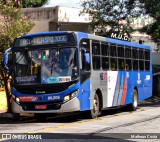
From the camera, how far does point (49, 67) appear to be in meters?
14.2

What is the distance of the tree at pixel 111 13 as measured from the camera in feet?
96.9

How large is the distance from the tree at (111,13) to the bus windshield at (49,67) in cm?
1538

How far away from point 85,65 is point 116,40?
3752 millimetres

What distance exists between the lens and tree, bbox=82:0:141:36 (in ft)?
96.9

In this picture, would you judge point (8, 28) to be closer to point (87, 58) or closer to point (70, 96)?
point (87, 58)

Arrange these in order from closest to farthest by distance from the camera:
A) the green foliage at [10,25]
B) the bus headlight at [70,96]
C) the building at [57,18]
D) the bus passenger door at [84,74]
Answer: the bus headlight at [70,96] → the bus passenger door at [84,74] → the green foliage at [10,25] → the building at [57,18]

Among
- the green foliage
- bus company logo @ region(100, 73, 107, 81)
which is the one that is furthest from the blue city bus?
the green foliage

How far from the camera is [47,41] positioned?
14570 mm

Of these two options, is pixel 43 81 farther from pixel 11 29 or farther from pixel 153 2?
pixel 153 2

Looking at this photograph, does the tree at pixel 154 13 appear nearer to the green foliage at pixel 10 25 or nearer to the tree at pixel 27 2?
the tree at pixel 27 2

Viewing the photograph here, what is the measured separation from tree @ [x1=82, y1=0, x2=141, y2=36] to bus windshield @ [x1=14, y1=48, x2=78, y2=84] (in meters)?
15.4

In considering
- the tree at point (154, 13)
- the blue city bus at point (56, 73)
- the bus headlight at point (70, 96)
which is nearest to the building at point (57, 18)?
the tree at point (154, 13)

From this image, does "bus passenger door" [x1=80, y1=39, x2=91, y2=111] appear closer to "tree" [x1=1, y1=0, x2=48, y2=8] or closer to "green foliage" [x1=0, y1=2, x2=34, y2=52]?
"green foliage" [x1=0, y1=2, x2=34, y2=52]

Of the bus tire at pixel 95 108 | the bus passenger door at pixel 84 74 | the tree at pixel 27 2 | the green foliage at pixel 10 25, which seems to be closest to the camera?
the bus passenger door at pixel 84 74
